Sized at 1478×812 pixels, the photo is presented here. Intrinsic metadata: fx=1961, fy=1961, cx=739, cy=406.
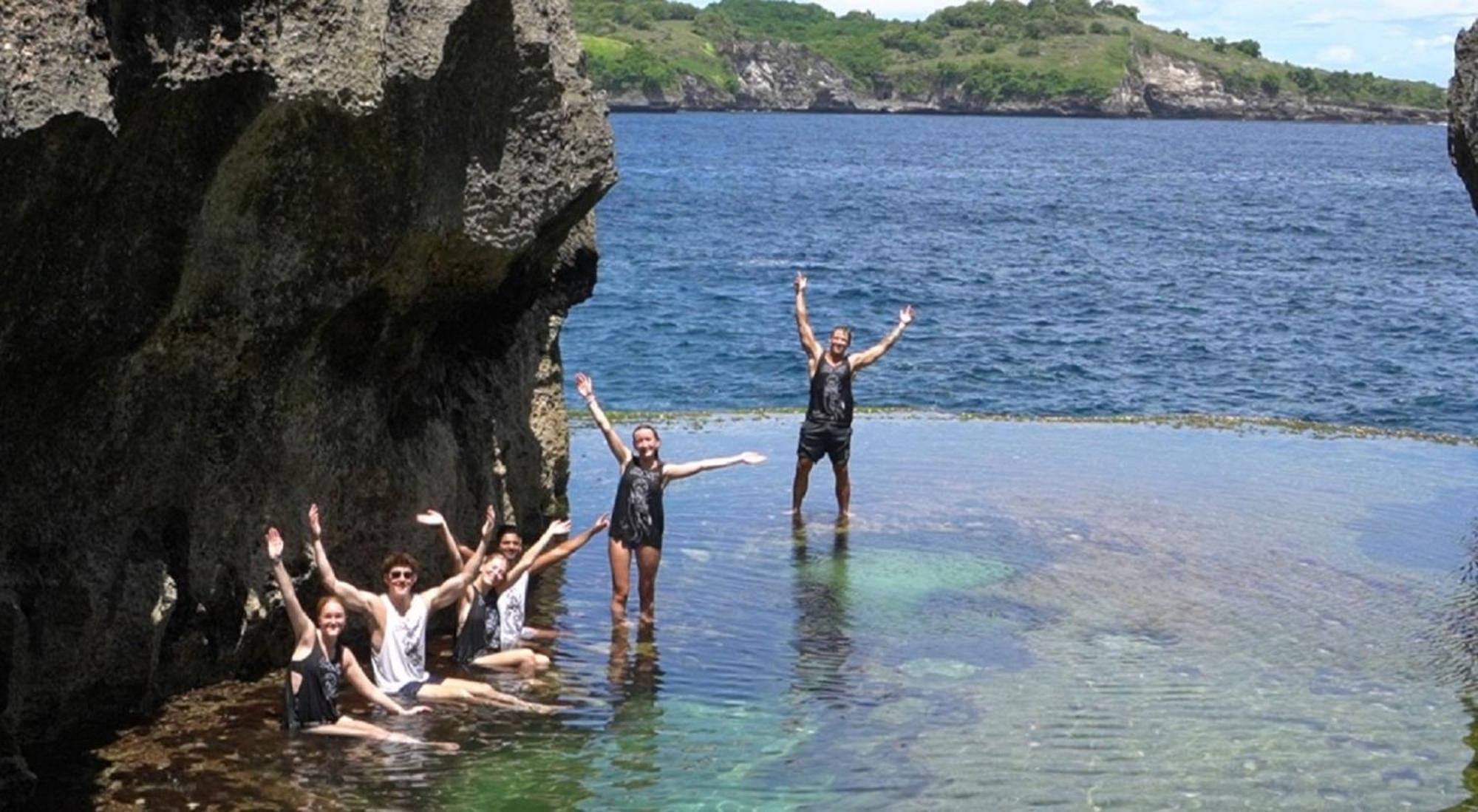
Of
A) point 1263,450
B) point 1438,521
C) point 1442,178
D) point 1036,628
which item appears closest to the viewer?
point 1036,628

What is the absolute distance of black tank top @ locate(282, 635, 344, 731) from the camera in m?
15.1

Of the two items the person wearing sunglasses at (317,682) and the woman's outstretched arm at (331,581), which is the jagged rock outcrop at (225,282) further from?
the person wearing sunglasses at (317,682)

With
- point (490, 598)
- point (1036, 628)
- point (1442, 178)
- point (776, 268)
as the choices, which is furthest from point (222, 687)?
point (1442, 178)

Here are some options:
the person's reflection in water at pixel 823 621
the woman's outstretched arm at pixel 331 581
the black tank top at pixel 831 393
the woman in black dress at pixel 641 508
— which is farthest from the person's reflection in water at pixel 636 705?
the black tank top at pixel 831 393

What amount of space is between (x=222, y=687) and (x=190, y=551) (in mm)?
1456

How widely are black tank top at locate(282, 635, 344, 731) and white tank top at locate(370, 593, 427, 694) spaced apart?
0.91 meters

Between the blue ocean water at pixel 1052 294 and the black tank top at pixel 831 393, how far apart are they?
15300 mm

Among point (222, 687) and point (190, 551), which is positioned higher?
point (190, 551)

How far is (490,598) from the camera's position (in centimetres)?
1767

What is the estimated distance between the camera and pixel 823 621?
19.2 meters

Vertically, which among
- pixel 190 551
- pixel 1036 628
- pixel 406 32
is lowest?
pixel 1036 628

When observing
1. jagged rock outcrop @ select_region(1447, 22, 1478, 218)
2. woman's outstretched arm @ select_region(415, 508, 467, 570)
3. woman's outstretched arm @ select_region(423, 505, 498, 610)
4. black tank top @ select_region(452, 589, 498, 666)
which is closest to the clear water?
black tank top @ select_region(452, 589, 498, 666)

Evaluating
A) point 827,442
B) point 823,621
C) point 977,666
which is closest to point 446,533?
point 823,621

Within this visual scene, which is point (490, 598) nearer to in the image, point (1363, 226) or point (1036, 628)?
point (1036, 628)
